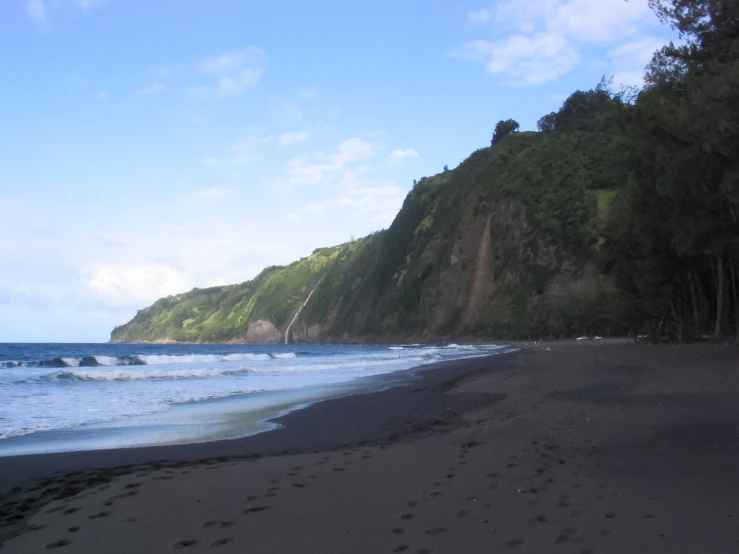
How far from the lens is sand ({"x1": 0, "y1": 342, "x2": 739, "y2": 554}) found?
13.4 ft

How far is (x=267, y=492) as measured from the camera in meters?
5.43

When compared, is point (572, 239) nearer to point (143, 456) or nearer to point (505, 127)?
point (505, 127)

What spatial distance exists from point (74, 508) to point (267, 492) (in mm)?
1577

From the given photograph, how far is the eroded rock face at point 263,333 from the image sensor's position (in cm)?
13438

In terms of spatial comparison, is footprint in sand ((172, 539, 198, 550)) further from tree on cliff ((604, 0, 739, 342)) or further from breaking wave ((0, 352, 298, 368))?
breaking wave ((0, 352, 298, 368))

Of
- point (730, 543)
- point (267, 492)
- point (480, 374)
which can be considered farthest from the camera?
point (480, 374)

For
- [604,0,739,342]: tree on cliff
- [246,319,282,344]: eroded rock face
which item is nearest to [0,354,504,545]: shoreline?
[604,0,739,342]: tree on cliff

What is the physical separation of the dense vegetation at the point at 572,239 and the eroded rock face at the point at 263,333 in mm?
906

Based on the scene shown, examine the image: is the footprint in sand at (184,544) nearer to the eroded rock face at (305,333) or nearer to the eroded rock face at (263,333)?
the eroded rock face at (305,333)

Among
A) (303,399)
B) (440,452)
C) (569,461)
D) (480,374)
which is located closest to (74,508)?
(440,452)

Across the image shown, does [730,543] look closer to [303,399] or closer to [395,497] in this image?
[395,497]

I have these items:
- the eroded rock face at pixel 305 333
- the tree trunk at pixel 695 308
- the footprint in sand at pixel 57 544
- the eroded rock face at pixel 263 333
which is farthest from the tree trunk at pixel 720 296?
the eroded rock face at pixel 263 333

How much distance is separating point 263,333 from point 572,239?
87.7 m

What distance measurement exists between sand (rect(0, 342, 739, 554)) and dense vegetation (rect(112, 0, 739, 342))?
8340 mm
